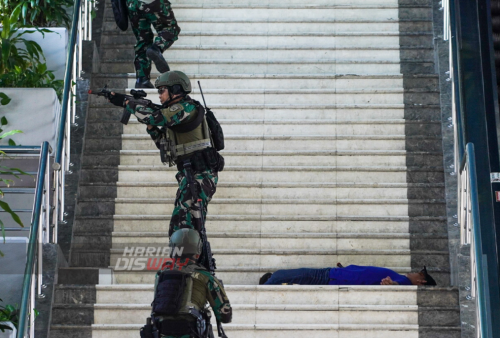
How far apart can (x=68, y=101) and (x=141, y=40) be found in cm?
156

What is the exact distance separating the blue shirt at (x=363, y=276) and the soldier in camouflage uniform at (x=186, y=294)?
1853 millimetres

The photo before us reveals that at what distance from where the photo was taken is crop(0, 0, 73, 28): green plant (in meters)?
8.71

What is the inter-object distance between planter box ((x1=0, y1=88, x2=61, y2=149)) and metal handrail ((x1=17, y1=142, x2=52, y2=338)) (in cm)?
110

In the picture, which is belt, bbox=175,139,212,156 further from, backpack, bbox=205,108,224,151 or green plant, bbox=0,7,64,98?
green plant, bbox=0,7,64,98

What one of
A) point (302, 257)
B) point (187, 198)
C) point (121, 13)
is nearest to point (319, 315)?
point (302, 257)

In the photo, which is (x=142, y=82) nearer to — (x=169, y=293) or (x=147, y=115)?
(x=147, y=115)

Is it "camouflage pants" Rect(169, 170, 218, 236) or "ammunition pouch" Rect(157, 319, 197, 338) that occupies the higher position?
"camouflage pants" Rect(169, 170, 218, 236)

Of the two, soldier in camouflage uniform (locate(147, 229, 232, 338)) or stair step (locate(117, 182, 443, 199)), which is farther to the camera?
stair step (locate(117, 182, 443, 199))

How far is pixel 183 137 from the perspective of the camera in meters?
6.52

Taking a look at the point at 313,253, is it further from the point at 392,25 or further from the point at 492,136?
the point at 392,25

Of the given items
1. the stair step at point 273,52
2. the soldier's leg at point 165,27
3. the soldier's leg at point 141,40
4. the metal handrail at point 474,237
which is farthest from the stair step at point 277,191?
the stair step at point 273,52

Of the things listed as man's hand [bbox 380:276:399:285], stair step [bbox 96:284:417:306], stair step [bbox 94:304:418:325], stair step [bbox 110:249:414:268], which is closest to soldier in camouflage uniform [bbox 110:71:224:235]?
stair step [bbox 96:284:417:306]

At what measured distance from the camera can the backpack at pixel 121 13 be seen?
29.0 ft

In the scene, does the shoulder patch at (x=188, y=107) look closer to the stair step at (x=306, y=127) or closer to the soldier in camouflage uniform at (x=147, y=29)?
the stair step at (x=306, y=127)
